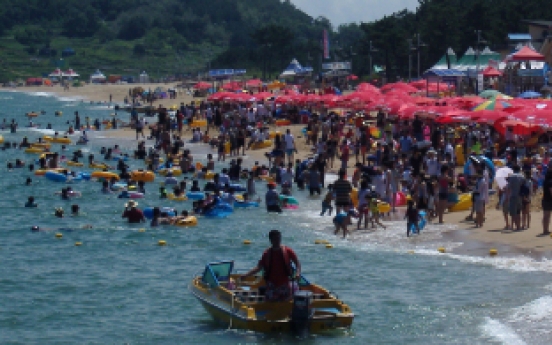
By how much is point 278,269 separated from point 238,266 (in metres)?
5.95

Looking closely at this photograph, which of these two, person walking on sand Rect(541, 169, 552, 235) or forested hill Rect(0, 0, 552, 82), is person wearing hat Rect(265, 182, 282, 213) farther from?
forested hill Rect(0, 0, 552, 82)

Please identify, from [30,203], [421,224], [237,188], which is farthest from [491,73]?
[421,224]

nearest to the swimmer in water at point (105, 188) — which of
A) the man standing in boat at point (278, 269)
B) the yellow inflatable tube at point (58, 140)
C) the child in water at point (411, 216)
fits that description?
the child in water at point (411, 216)

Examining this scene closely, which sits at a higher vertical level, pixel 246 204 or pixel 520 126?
pixel 520 126

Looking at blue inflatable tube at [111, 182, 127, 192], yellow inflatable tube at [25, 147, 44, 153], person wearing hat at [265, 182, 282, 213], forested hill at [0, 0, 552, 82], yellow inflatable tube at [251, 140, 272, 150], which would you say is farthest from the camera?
forested hill at [0, 0, 552, 82]

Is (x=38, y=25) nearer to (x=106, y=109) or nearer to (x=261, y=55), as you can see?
(x=261, y=55)

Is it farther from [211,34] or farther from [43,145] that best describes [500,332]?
[211,34]

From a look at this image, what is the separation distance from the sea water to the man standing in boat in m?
0.62

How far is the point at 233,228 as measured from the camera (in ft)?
80.0

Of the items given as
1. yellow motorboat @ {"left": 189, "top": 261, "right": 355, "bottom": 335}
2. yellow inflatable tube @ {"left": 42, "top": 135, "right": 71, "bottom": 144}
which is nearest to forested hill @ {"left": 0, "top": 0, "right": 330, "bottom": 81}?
yellow inflatable tube @ {"left": 42, "top": 135, "right": 71, "bottom": 144}

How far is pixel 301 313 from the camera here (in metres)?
13.5

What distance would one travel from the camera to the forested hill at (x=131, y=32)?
14462 cm

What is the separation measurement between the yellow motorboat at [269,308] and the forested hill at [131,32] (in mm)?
109025

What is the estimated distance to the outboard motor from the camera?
13.4m
